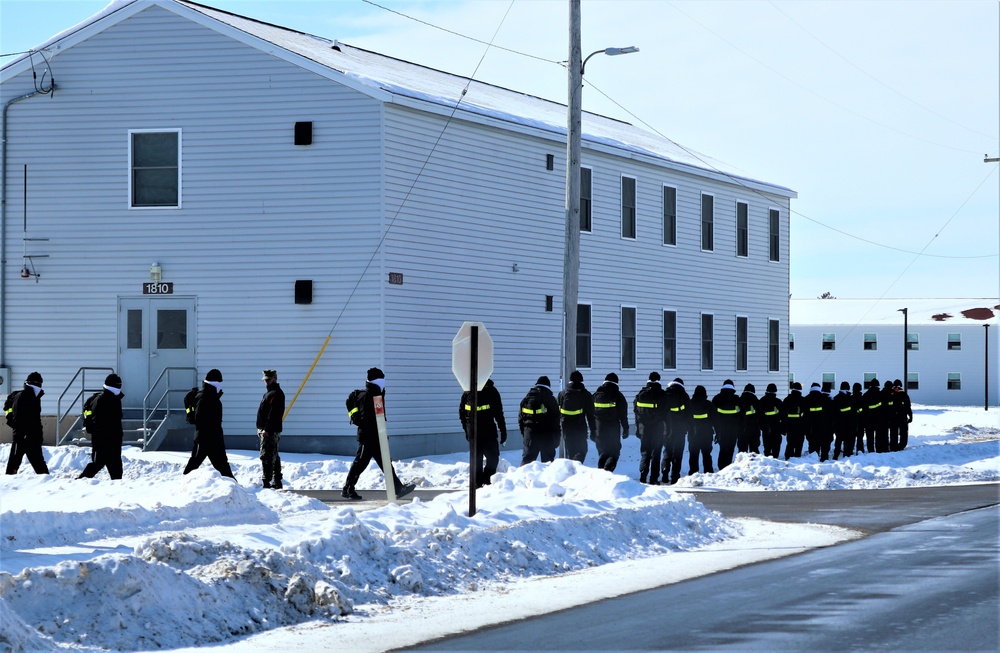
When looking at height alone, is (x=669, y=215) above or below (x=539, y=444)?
above

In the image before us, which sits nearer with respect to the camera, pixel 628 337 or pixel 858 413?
pixel 858 413

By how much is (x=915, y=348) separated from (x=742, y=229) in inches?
1440

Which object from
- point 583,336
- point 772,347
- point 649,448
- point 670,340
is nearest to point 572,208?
point 649,448

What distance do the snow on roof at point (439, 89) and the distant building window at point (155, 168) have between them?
2.42 meters

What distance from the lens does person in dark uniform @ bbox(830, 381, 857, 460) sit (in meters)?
28.8

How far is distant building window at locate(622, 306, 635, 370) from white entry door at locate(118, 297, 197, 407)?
446 inches

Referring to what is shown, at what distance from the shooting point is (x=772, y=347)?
130 ft

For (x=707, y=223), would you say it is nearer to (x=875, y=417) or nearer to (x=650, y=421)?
(x=875, y=417)

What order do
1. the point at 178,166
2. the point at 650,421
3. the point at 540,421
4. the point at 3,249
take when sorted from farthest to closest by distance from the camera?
the point at 3,249
the point at 178,166
the point at 650,421
the point at 540,421

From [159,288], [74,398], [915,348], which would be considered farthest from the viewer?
[915,348]

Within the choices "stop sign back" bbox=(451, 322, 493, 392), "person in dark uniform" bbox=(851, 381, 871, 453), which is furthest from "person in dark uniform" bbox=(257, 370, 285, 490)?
"person in dark uniform" bbox=(851, 381, 871, 453)

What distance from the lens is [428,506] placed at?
14562mm

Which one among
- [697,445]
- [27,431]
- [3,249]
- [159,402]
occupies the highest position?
[3,249]

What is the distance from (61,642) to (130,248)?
17760 mm
